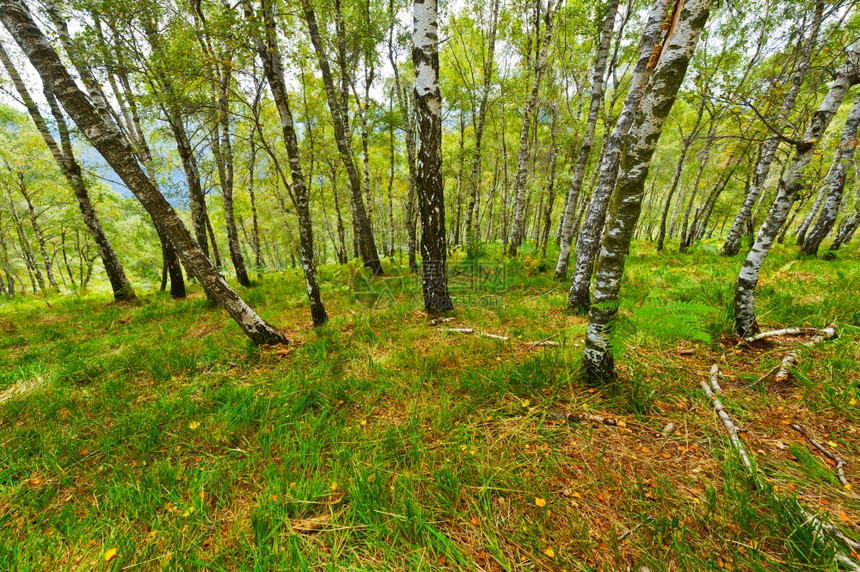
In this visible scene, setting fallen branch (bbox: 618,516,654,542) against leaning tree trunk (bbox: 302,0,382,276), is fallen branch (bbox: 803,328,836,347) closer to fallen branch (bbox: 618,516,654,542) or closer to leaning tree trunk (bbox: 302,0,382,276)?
fallen branch (bbox: 618,516,654,542)

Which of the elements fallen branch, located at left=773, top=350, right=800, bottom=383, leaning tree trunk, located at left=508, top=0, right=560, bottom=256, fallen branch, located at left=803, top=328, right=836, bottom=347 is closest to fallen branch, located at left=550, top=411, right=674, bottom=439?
fallen branch, located at left=773, top=350, right=800, bottom=383

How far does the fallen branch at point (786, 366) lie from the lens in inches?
103

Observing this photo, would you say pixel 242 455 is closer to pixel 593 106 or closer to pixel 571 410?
pixel 571 410

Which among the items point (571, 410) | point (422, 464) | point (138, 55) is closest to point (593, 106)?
point (571, 410)

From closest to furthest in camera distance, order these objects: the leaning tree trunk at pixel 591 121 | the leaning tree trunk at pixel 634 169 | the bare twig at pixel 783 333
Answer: the leaning tree trunk at pixel 634 169 → the bare twig at pixel 783 333 → the leaning tree trunk at pixel 591 121

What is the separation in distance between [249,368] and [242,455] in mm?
1837

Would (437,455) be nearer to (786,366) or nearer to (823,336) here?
(786,366)

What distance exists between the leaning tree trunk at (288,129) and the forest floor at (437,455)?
1.51 m

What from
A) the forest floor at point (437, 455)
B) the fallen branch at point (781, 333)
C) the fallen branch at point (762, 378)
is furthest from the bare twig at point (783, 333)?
the fallen branch at point (762, 378)

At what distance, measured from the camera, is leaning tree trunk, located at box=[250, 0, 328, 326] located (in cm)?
412

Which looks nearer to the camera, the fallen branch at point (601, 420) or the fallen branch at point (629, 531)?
the fallen branch at point (629, 531)

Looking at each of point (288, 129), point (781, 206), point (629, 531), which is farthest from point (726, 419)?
point (288, 129)

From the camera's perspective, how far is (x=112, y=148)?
141 inches

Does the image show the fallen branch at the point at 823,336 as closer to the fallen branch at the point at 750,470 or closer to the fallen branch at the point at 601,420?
the fallen branch at the point at 750,470
